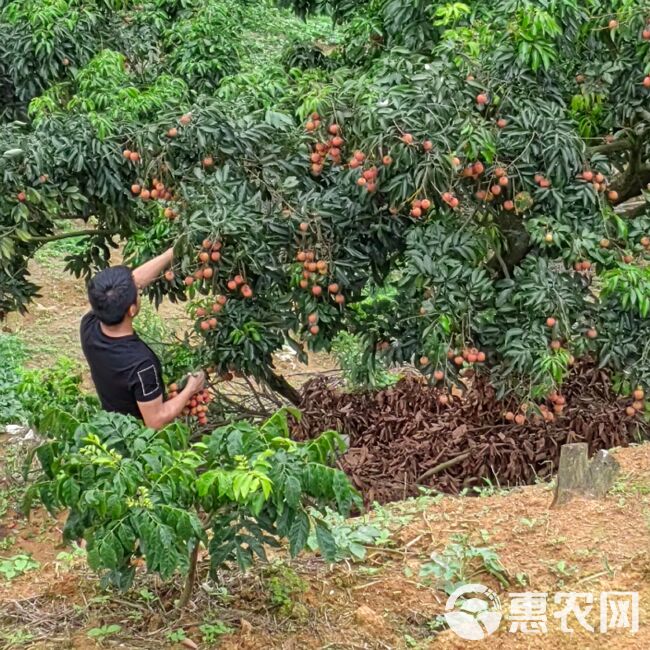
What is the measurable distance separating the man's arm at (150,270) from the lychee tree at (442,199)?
0.49ft

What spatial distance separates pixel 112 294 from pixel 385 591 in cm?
154

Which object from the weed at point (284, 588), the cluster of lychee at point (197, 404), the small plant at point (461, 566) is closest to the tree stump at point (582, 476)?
the small plant at point (461, 566)

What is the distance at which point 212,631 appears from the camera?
3.65m

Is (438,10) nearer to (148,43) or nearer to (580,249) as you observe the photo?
(580,249)

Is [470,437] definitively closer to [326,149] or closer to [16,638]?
[326,149]

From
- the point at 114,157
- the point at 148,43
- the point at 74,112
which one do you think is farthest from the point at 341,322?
the point at 148,43

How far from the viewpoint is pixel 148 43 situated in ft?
22.6

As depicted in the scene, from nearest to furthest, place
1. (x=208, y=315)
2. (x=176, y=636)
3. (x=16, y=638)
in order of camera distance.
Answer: (x=176, y=636)
(x=16, y=638)
(x=208, y=315)

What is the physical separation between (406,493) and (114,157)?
2.60 metres

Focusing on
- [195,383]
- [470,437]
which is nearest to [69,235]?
[195,383]

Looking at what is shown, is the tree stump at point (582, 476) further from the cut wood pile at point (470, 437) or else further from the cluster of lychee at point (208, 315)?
the cluster of lychee at point (208, 315)

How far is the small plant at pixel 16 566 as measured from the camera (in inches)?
200

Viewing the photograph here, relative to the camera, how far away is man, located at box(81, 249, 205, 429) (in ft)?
14.1

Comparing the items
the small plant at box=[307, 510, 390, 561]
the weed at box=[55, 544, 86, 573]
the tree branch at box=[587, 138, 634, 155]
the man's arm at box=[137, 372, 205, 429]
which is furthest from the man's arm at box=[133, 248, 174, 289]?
the tree branch at box=[587, 138, 634, 155]
